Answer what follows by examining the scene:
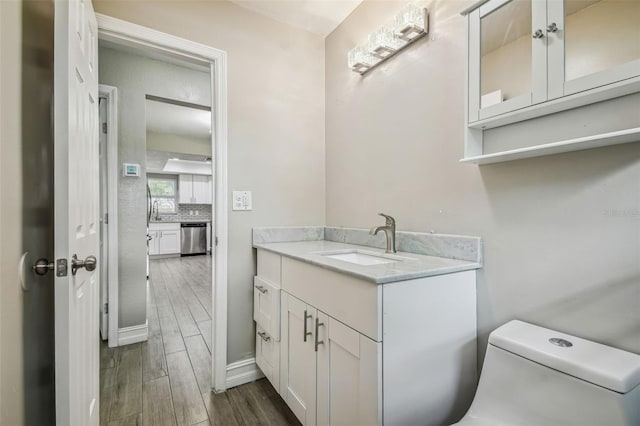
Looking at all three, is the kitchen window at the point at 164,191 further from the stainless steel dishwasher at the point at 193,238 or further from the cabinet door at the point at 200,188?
the stainless steel dishwasher at the point at 193,238

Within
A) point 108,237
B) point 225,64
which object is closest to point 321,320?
point 225,64

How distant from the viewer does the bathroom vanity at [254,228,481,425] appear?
99cm

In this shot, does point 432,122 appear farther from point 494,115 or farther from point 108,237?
point 108,237

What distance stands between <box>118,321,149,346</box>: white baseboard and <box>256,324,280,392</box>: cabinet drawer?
4.09ft

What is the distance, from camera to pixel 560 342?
37.4 inches

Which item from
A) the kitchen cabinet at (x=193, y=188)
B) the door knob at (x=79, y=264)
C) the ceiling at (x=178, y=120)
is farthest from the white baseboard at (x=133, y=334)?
the kitchen cabinet at (x=193, y=188)

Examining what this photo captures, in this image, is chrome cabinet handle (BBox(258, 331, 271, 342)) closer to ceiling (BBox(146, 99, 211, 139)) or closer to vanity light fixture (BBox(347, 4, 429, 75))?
vanity light fixture (BBox(347, 4, 429, 75))

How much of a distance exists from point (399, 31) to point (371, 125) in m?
0.52

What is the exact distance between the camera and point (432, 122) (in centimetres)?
149

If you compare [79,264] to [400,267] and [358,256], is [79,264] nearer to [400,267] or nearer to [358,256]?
[400,267]

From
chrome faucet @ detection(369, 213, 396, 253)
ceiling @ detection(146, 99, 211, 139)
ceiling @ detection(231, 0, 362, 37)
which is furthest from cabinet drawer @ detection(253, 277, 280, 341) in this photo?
ceiling @ detection(146, 99, 211, 139)

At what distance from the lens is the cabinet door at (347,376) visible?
0.98 meters

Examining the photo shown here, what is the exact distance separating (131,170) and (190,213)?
5.69 meters

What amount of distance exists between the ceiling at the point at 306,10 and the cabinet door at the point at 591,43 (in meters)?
1.37
